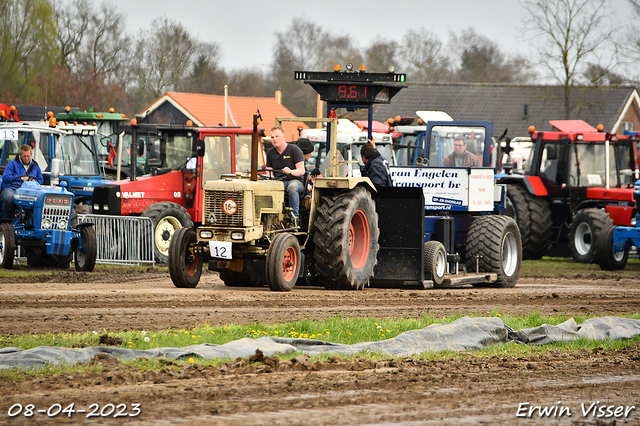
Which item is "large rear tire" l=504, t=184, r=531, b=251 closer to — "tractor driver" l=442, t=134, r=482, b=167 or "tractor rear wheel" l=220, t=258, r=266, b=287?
"tractor driver" l=442, t=134, r=482, b=167

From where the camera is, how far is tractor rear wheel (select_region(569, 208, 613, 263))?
17609 millimetres

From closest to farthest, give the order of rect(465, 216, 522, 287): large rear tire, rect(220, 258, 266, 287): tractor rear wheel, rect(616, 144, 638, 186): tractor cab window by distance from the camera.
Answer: rect(220, 258, 266, 287): tractor rear wheel
rect(465, 216, 522, 287): large rear tire
rect(616, 144, 638, 186): tractor cab window

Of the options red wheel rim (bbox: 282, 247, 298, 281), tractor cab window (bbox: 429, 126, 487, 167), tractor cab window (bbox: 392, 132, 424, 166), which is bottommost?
Answer: red wheel rim (bbox: 282, 247, 298, 281)

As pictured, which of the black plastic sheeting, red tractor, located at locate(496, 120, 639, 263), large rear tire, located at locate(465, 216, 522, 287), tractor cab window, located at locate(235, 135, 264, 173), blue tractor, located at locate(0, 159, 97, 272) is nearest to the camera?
the black plastic sheeting

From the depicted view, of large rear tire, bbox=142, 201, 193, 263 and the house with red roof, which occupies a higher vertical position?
the house with red roof

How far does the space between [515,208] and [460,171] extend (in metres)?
5.75

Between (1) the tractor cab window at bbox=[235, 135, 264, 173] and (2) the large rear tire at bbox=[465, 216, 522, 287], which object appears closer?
(2) the large rear tire at bbox=[465, 216, 522, 287]

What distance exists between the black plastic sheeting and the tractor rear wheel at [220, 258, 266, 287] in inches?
187

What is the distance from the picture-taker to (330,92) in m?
12.4

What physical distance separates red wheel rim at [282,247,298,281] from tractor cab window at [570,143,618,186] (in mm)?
9609

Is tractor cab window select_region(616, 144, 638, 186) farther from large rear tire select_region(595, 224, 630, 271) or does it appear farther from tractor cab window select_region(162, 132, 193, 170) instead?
tractor cab window select_region(162, 132, 193, 170)

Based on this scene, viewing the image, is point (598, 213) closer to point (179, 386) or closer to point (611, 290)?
point (611, 290)

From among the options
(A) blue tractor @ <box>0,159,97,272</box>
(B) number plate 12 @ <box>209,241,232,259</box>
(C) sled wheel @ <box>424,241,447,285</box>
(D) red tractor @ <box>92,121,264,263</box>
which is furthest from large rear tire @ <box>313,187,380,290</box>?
(D) red tractor @ <box>92,121,264,263</box>

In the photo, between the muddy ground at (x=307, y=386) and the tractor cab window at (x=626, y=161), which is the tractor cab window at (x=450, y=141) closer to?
the tractor cab window at (x=626, y=161)
